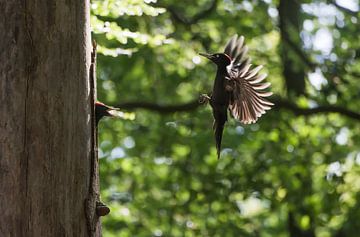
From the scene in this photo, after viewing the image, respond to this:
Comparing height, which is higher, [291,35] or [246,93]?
[291,35]

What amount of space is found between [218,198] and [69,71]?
5.12 meters

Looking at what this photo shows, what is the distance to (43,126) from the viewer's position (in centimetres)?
238

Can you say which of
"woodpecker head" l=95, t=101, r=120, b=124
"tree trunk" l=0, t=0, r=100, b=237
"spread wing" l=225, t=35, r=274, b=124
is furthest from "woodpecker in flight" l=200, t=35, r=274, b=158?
→ "tree trunk" l=0, t=0, r=100, b=237

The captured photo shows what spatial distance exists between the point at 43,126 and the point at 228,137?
5.02 metres

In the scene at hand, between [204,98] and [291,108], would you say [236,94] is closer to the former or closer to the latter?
[204,98]

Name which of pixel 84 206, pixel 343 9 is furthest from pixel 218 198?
pixel 84 206

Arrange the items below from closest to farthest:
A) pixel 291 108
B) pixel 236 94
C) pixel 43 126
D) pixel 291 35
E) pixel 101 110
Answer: pixel 43 126, pixel 101 110, pixel 236 94, pixel 291 108, pixel 291 35

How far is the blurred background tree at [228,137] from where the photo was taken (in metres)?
7.56

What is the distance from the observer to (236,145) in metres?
7.38

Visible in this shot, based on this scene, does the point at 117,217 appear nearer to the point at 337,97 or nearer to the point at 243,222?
the point at 243,222

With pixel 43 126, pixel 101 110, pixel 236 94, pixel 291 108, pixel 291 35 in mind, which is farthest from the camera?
pixel 291 35

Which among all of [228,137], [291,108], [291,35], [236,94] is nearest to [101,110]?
[236,94]

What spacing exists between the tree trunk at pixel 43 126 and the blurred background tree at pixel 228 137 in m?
4.66

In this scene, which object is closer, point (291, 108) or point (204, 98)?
point (204, 98)
